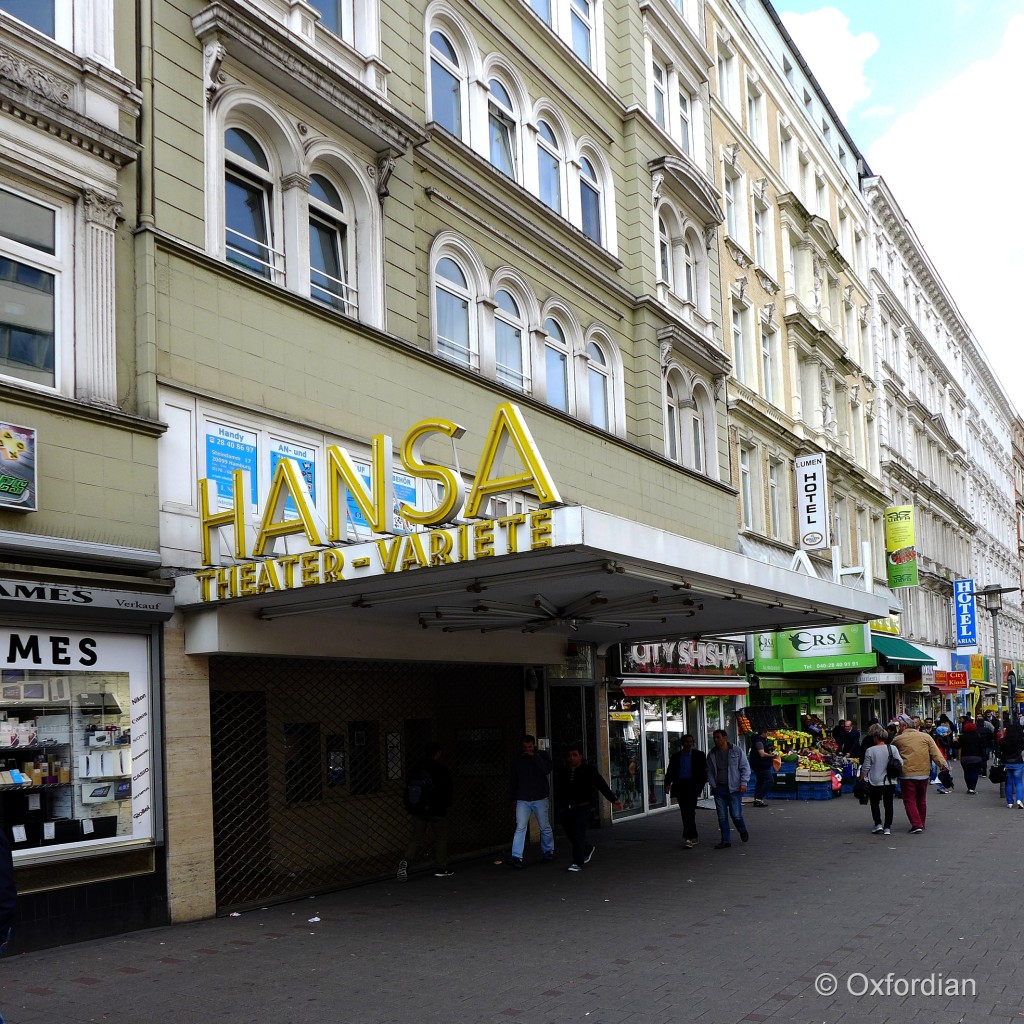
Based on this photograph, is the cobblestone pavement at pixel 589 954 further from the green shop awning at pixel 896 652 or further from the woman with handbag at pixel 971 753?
the green shop awning at pixel 896 652

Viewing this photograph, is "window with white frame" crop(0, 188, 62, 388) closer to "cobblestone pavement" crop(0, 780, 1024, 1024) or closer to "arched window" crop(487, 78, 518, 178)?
"cobblestone pavement" crop(0, 780, 1024, 1024)

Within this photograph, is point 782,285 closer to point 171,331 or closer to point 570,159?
point 570,159

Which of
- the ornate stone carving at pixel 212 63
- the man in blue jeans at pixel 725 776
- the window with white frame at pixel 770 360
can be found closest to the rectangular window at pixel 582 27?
the ornate stone carving at pixel 212 63

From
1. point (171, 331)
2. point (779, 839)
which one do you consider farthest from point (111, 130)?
point (779, 839)

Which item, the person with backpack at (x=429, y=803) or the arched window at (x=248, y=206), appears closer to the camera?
the arched window at (x=248, y=206)

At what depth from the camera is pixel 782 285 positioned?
3309cm

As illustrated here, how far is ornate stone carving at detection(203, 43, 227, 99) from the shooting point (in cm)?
1282

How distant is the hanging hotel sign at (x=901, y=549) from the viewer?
4047 cm

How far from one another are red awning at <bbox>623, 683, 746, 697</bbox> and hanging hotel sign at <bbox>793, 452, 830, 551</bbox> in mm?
6486

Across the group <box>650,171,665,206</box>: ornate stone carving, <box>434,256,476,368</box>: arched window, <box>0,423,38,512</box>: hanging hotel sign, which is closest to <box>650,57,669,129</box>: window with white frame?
<box>650,171,665,206</box>: ornate stone carving

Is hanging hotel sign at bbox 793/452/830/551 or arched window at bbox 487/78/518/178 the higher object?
arched window at bbox 487/78/518/178

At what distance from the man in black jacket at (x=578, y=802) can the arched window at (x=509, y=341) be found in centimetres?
620

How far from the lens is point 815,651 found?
27.7 metres

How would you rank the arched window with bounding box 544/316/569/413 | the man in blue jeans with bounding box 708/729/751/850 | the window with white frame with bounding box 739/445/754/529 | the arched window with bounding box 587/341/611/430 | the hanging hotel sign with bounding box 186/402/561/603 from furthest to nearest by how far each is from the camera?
1. the window with white frame with bounding box 739/445/754/529
2. the arched window with bounding box 587/341/611/430
3. the arched window with bounding box 544/316/569/413
4. the man in blue jeans with bounding box 708/729/751/850
5. the hanging hotel sign with bounding box 186/402/561/603
